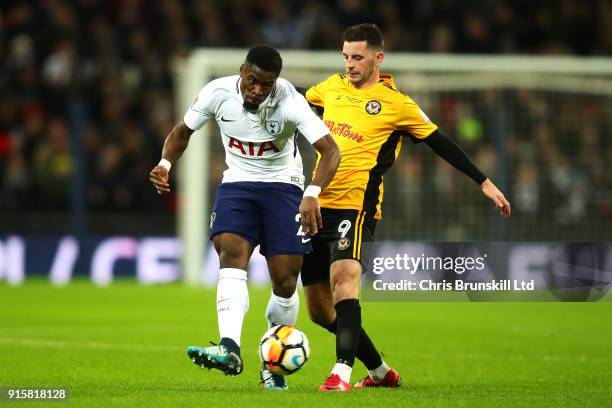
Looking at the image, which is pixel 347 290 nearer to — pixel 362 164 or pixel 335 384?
pixel 335 384

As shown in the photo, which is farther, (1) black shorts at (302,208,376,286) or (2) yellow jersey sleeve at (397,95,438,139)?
(2) yellow jersey sleeve at (397,95,438,139)

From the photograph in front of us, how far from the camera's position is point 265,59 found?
7121 mm

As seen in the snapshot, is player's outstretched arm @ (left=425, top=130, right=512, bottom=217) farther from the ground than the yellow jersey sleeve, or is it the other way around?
the yellow jersey sleeve

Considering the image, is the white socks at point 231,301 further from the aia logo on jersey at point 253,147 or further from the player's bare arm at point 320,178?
the aia logo on jersey at point 253,147

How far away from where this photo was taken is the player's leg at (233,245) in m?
7.23

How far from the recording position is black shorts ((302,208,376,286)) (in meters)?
7.58

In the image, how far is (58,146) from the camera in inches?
731

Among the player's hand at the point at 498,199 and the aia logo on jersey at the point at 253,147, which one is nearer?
the aia logo on jersey at the point at 253,147

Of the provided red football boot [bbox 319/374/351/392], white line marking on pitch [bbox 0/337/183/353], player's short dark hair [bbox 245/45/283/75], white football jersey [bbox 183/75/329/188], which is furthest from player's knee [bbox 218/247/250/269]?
white line marking on pitch [bbox 0/337/183/353]

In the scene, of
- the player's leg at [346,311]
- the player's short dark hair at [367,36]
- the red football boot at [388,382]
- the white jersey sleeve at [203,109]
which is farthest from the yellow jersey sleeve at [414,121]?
the red football boot at [388,382]

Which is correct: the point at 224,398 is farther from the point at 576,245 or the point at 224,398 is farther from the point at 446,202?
the point at 446,202

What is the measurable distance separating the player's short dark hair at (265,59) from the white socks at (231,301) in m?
1.19

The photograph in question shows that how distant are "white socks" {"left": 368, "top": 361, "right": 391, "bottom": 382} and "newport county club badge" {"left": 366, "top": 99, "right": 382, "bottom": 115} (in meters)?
1.57

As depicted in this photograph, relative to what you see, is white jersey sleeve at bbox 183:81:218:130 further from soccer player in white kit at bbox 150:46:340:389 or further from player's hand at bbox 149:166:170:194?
player's hand at bbox 149:166:170:194
